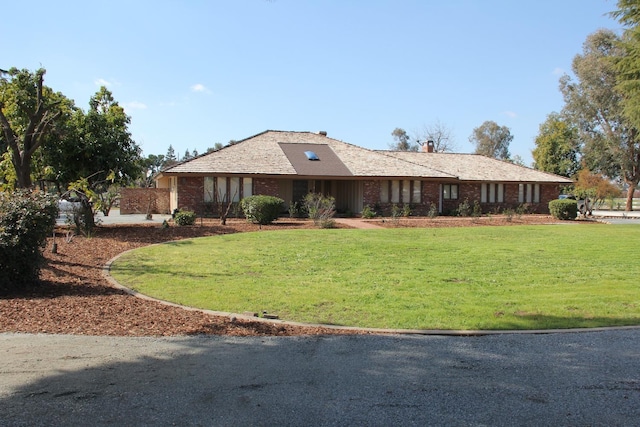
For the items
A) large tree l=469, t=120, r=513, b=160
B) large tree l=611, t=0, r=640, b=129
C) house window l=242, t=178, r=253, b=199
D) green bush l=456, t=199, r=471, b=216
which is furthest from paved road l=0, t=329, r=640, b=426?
large tree l=469, t=120, r=513, b=160

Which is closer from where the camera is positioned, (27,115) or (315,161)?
(27,115)

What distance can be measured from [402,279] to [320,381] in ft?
19.1

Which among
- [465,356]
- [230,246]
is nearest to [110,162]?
[230,246]

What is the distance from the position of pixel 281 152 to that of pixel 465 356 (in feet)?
85.7

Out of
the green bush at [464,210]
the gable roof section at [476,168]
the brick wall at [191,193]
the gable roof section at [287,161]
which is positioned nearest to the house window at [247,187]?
the gable roof section at [287,161]

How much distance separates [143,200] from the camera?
36.2m

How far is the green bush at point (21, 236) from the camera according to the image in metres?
8.72

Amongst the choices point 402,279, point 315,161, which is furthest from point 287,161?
point 402,279

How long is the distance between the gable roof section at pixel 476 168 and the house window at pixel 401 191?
399 cm

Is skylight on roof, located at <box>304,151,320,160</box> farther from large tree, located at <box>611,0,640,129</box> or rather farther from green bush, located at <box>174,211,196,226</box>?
large tree, located at <box>611,0,640,129</box>

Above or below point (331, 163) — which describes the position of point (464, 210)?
below

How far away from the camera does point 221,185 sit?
89.4 ft

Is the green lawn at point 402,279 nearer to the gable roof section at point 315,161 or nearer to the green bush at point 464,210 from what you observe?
the gable roof section at point 315,161

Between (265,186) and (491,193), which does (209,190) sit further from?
(491,193)
